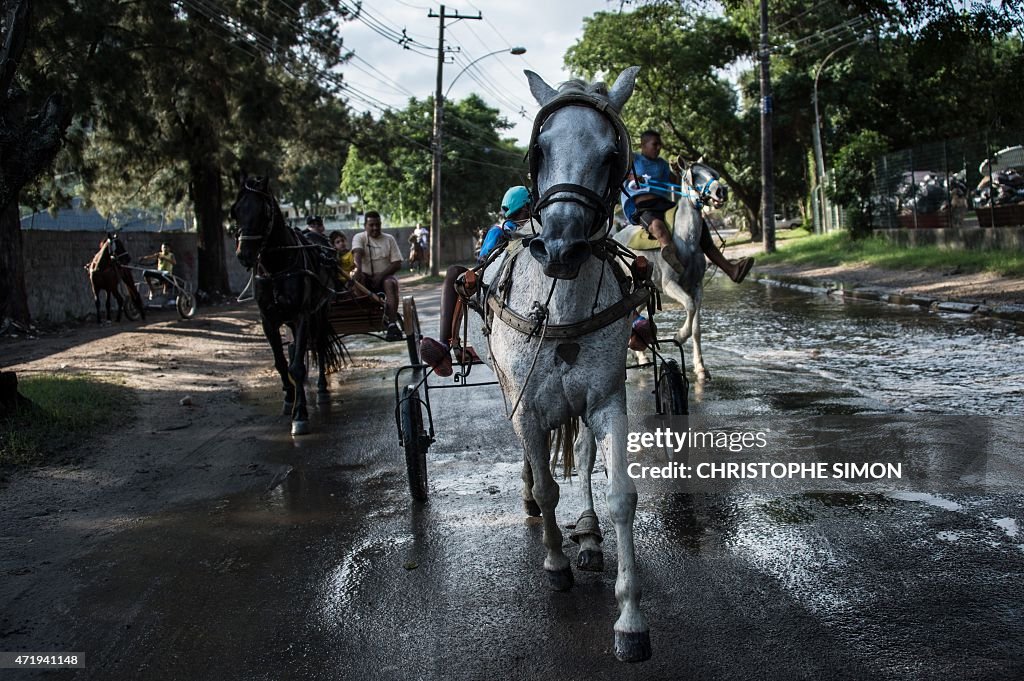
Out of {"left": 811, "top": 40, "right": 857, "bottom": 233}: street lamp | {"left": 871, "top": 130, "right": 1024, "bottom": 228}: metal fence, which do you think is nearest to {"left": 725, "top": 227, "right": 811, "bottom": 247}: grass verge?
{"left": 811, "top": 40, "right": 857, "bottom": 233}: street lamp

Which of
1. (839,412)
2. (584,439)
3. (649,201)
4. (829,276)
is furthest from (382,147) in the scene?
(584,439)

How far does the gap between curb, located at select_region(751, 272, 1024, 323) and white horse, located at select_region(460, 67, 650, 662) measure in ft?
35.1

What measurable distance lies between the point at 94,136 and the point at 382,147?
32.7ft

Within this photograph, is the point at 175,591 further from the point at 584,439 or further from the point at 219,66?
the point at 219,66

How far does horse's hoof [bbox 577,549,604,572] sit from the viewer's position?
484cm

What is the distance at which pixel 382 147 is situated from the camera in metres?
30.2

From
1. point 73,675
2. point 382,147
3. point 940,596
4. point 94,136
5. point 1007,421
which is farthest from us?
point 382,147

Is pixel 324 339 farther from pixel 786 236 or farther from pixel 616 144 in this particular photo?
pixel 786 236

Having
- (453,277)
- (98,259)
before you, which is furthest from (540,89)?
(98,259)

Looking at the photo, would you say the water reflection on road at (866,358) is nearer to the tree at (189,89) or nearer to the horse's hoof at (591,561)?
the horse's hoof at (591,561)

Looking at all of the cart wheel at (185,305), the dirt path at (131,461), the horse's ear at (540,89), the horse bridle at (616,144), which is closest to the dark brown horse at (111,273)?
the cart wheel at (185,305)

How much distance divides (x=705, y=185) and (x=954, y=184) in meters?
14.5

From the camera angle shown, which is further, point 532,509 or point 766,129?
point 766,129

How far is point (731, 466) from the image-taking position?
6711mm
